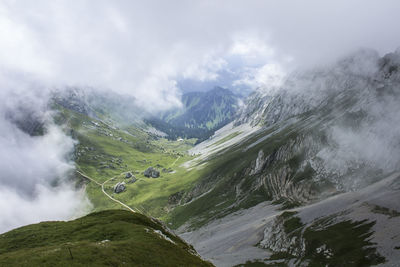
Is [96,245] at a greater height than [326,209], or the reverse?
[96,245]

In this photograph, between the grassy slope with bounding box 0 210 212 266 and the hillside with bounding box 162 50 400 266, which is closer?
the grassy slope with bounding box 0 210 212 266

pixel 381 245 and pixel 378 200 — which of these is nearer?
pixel 381 245

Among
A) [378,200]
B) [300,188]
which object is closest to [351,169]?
[300,188]

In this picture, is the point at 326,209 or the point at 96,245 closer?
the point at 96,245

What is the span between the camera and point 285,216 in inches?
5389

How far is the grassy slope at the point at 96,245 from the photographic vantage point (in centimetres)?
4997

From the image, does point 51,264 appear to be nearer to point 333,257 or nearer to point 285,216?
point 333,257

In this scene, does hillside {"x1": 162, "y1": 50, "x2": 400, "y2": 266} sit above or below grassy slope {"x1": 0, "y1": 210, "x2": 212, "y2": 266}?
below

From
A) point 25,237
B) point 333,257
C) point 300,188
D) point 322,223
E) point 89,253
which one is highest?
point 25,237

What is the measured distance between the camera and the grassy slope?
49969mm

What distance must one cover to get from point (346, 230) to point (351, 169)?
7008 centimetres

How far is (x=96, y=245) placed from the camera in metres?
57.6

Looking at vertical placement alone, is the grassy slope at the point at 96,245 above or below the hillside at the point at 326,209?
above

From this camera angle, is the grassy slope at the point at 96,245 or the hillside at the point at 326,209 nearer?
the grassy slope at the point at 96,245
